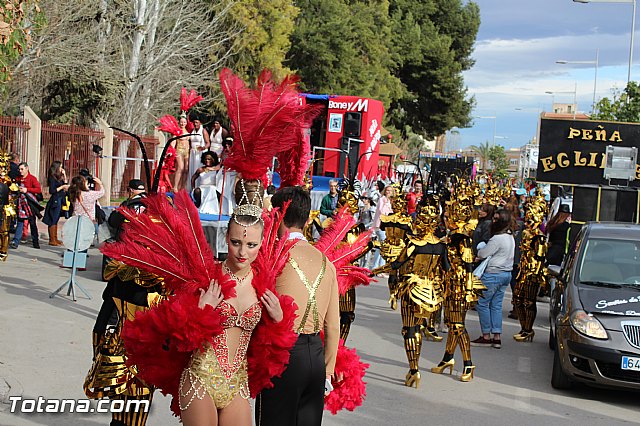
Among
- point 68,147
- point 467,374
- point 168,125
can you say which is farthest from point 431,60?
point 467,374

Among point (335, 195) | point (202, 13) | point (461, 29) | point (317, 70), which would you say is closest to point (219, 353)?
point (335, 195)

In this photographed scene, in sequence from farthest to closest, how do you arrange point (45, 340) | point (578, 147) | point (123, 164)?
1. point (123, 164)
2. point (578, 147)
3. point (45, 340)

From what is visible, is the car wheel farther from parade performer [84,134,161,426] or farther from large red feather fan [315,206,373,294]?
parade performer [84,134,161,426]

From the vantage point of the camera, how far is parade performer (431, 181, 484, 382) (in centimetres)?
931

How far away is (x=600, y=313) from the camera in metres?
8.80

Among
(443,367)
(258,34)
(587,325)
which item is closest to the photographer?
(587,325)

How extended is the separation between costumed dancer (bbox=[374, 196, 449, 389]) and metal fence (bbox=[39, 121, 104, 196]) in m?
15.0

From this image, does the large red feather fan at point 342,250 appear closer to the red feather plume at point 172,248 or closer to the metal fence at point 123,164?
the red feather plume at point 172,248

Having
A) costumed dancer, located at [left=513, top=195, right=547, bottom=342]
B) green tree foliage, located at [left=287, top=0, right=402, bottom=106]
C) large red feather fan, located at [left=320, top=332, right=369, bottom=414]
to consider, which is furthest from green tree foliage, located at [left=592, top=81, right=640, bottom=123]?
large red feather fan, located at [left=320, top=332, right=369, bottom=414]

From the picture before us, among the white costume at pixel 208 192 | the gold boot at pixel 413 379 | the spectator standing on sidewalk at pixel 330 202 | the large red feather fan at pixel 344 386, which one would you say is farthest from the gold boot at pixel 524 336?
the large red feather fan at pixel 344 386

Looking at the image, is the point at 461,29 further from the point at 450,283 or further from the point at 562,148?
the point at 450,283

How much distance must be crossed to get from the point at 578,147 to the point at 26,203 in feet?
35.5

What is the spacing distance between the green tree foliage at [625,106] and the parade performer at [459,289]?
85.0 ft

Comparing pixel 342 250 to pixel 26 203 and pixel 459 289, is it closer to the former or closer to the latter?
pixel 459 289
